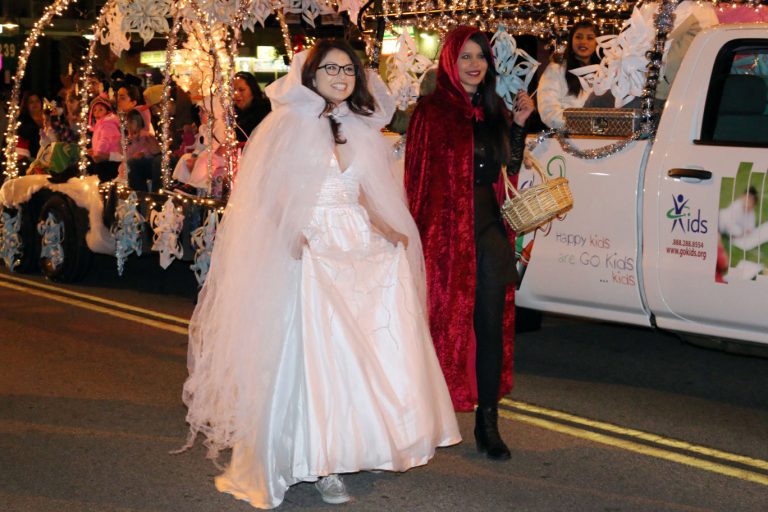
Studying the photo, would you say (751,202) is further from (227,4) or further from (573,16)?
(227,4)

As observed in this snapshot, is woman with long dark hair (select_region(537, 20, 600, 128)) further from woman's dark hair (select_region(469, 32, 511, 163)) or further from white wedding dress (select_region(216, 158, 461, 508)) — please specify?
white wedding dress (select_region(216, 158, 461, 508))

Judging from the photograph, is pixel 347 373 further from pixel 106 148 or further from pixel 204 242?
pixel 106 148

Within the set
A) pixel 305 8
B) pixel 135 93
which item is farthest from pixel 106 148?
pixel 135 93

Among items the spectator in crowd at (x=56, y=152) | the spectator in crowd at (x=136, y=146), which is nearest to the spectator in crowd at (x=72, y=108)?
the spectator in crowd at (x=56, y=152)

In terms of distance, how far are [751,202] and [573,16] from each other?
2.93m

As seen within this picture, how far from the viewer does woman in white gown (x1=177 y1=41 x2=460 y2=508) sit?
16.0 ft

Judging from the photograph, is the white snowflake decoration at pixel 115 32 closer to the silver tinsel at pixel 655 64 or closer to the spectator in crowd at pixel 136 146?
the spectator in crowd at pixel 136 146

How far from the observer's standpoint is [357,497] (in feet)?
17.2

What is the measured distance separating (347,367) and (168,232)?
16.5 feet

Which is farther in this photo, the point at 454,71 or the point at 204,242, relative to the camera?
the point at 204,242

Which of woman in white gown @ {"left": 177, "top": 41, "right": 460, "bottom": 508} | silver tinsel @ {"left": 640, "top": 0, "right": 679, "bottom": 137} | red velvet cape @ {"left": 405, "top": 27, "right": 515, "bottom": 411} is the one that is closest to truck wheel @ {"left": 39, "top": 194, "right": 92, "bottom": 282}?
silver tinsel @ {"left": 640, "top": 0, "right": 679, "bottom": 137}

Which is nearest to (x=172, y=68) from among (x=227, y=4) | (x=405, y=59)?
(x=227, y=4)

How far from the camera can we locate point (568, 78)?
7980 mm

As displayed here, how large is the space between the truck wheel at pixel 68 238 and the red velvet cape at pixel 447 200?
575cm
